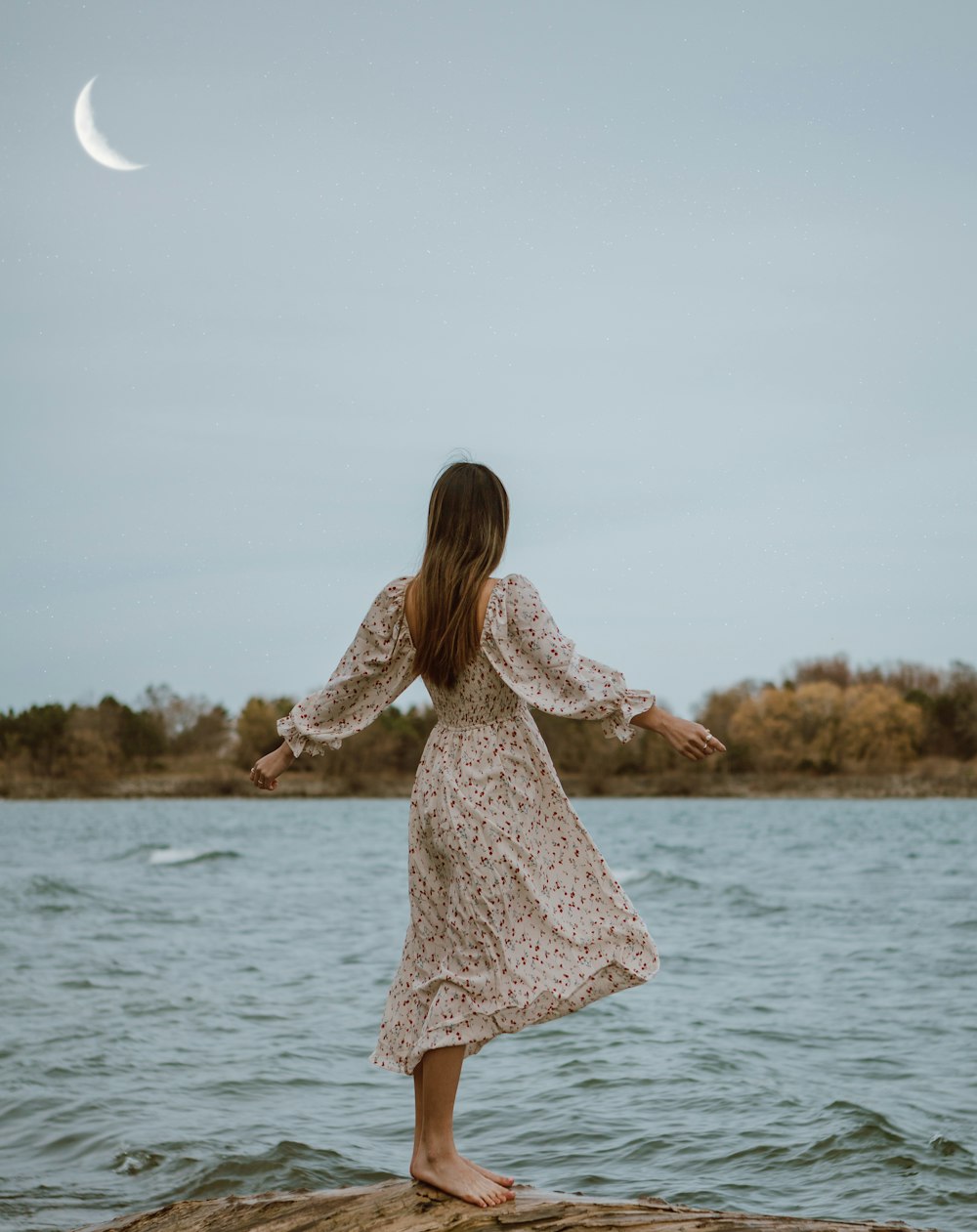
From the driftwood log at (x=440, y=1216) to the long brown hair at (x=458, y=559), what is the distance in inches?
59.3

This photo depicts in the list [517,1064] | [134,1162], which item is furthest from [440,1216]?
[517,1064]

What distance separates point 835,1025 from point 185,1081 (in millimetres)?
5105

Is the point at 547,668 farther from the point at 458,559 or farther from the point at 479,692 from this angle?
the point at 458,559

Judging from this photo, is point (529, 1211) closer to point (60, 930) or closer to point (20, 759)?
point (60, 930)

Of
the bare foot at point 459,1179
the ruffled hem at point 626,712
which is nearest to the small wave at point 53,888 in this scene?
the bare foot at point 459,1179

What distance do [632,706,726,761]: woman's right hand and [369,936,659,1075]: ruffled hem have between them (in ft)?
2.09

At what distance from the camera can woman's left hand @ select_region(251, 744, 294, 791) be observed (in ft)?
13.3

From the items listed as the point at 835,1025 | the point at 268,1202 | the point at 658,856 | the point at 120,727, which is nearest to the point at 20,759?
the point at 120,727

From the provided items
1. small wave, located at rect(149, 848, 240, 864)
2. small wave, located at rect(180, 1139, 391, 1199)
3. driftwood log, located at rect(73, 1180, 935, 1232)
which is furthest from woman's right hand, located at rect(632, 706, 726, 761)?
small wave, located at rect(149, 848, 240, 864)

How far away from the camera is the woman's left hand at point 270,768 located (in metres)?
4.06

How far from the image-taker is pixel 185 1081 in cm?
848

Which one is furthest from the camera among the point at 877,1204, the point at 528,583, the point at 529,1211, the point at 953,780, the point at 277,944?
the point at 953,780

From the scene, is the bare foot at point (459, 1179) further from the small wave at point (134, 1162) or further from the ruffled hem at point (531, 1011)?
the small wave at point (134, 1162)

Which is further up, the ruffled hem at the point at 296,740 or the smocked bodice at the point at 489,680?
the smocked bodice at the point at 489,680
